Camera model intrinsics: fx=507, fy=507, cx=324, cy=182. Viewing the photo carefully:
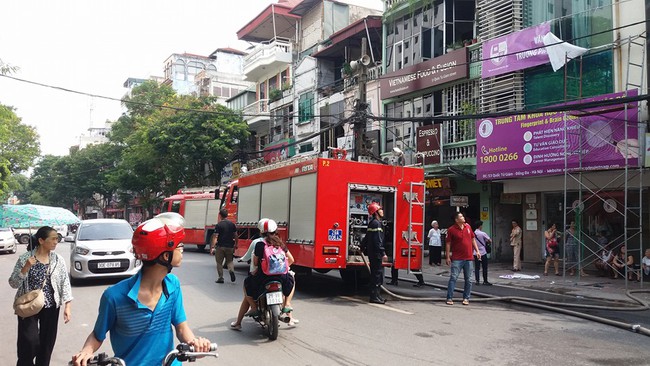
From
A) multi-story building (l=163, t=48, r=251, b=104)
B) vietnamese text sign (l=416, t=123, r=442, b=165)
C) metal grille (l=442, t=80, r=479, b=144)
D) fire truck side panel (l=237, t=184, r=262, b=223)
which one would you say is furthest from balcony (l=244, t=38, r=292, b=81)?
fire truck side panel (l=237, t=184, r=262, b=223)

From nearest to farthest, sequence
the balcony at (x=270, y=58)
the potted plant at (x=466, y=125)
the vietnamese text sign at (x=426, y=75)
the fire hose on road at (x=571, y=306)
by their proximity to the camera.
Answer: the fire hose on road at (x=571, y=306)
the potted plant at (x=466, y=125)
the vietnamese text sign at (x=426, y=75)
the balcony at (x=270, y=58)

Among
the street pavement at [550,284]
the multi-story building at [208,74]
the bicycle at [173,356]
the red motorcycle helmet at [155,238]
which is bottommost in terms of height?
the street pavement at [550,284]

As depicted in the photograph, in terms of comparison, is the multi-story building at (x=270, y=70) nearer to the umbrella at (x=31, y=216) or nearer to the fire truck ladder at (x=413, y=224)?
the umbrella at (x=31, y=216)

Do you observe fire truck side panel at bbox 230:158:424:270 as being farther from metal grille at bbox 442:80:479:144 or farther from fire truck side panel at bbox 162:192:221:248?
fire truck side panel at bbox 162:192:221:248

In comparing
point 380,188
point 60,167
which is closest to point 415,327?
point 380,188

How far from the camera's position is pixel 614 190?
14.5 meters

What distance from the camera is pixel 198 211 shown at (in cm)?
2306

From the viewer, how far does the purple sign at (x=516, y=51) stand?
51.4 feet

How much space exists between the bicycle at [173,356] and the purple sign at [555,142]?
12192 mm

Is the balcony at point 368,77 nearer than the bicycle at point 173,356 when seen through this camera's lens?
No

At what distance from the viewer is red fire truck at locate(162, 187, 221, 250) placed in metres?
22.2

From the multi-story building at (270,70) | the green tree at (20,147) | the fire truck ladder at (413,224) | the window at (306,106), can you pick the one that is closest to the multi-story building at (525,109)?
the fire truck ladder at (413,224)

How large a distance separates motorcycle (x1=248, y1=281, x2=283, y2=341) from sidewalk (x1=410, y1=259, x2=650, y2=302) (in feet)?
21.7

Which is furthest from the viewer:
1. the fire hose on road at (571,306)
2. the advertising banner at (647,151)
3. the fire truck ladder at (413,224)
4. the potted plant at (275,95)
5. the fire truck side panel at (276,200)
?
the potted plant at (275,95)
